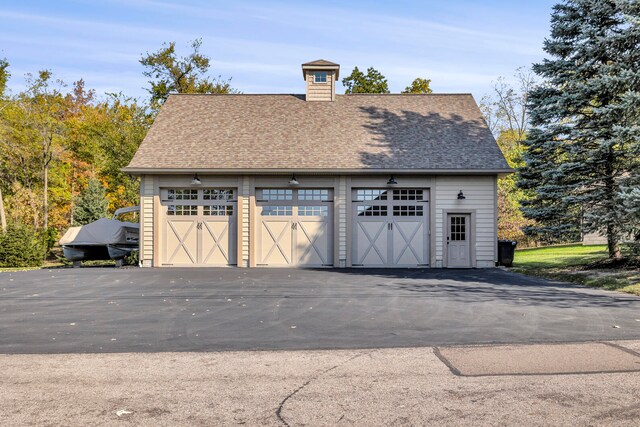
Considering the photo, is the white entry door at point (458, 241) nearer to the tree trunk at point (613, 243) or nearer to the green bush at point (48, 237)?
the tree trunk at point (613, 243)

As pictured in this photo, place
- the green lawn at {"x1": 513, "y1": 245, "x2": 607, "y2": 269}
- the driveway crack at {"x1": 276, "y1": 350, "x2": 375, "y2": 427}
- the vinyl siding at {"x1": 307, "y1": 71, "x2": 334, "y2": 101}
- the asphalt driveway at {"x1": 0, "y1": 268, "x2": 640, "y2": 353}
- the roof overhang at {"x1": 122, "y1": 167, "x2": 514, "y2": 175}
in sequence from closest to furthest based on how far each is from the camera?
1. the driveway crack at {"x1": 276, "y1": 350, "x2": 375, "y2": 427}
2. the asphalt driveway at {"x1": 0, "y1": 268, "x2": 640, "y2": 353}
3. the roof overhang at {"x1": 122, "y1": 167, "x2": 514, "y2": 175}
4. the green lawn at {"x1": 513, "y1": 245, "x2": 607, "y2": 269}
5. the vinyl siding at {"x1": 307, "y1": 71, "x2": 334, "y2": 101}

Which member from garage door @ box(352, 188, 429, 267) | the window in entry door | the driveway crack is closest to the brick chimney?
garage door @ box(352, 188, 429, 267)

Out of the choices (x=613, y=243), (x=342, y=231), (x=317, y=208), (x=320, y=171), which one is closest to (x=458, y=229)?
(x=342, y=231)

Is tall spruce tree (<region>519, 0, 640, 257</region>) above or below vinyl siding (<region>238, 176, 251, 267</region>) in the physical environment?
above

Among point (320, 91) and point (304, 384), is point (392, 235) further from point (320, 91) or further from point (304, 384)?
point (304, 384)

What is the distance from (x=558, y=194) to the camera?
16672 mm

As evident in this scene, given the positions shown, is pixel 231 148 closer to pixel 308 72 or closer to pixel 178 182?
pixel 178 182

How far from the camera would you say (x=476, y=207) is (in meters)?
18.3

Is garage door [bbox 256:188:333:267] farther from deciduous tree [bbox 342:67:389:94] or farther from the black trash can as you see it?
deciduous tree [bbox 342:67:389:94]

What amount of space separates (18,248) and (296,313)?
1539 cm

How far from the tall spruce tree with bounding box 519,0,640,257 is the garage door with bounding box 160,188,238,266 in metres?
9.39

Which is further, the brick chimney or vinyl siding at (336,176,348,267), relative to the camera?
the brick chimney

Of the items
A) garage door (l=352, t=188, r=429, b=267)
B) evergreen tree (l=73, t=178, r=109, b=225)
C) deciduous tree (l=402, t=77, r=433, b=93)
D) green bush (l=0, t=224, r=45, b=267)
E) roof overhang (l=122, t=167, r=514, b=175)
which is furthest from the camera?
deciduous tree (l=402, t=77, r=433, b=93)

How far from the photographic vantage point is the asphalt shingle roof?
720 inches
